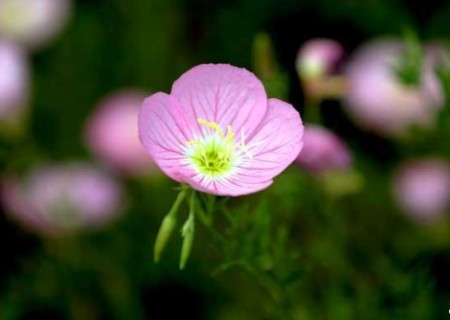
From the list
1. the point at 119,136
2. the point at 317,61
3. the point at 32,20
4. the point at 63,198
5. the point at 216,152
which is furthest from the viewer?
the point at 32,20

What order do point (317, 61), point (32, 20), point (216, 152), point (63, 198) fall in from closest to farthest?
1. point (216, 152)
2. point (317, 61)
3. point (63, 198)
4. point (32, 20)

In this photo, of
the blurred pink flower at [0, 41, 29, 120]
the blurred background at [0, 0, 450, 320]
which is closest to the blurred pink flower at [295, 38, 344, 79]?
the blurred background at [0, 0, 450, 320]

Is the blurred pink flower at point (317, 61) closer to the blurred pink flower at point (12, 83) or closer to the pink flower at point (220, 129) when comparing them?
the pink flower at point (220, 129)

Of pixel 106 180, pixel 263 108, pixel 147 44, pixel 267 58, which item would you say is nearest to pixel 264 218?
pixel 263 108

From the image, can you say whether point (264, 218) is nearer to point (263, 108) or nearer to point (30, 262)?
point (263, 108)

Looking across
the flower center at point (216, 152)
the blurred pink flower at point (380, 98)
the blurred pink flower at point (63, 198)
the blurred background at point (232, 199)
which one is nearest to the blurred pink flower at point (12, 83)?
the blurred background at point (232, 199)

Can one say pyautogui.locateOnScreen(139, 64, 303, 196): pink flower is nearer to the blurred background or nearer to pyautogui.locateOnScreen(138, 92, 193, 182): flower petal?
pyautogui.locateOnScreen(138, 92, 193, 182): flower petal

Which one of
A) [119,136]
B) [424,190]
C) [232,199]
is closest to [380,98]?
[424,190]

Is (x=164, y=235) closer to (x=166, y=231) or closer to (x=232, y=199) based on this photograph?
(x=166, y=231)
